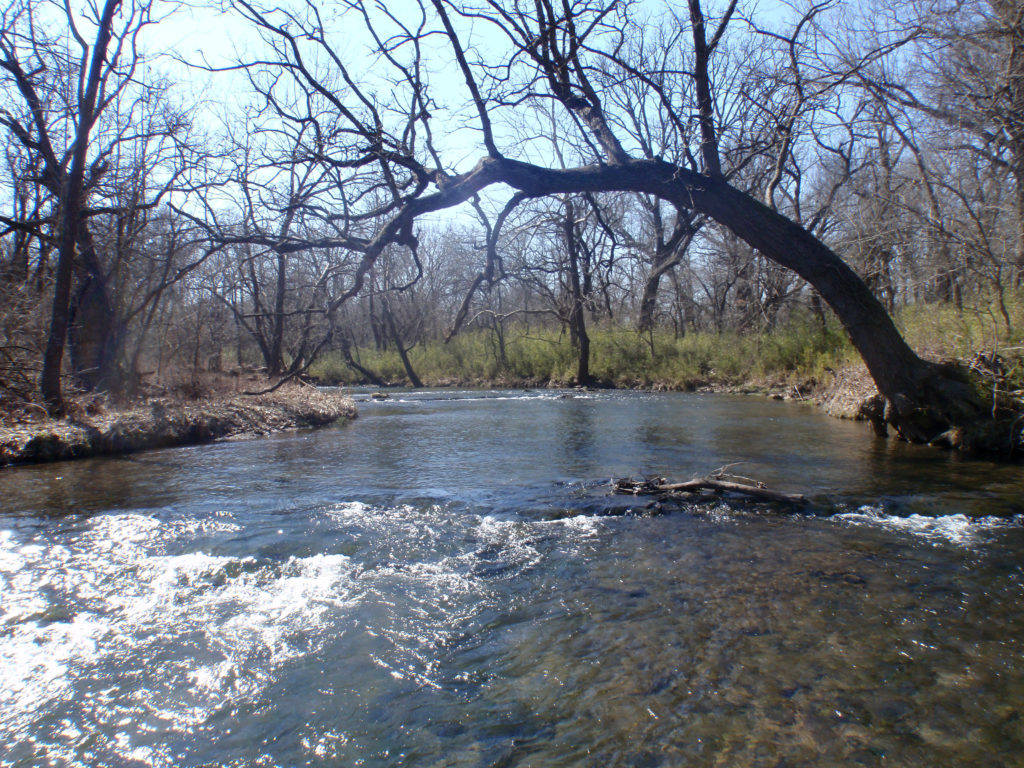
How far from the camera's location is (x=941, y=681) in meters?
3.01

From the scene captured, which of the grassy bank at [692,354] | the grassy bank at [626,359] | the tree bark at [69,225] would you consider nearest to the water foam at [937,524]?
the grassy bank at [692,354]

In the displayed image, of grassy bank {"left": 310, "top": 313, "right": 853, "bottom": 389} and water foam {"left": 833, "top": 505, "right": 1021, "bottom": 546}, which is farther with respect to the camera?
grassy bank {"left": 310, "top": 313, "right": 853, "bottom": 389}

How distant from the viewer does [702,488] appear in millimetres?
6523

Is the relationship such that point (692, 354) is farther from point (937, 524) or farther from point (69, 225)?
point (69, 225)

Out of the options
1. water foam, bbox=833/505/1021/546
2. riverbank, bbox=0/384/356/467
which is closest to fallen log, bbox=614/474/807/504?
water foam, bbox=833/505/1021/546

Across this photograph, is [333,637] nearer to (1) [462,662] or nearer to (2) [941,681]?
(1) [462,662]

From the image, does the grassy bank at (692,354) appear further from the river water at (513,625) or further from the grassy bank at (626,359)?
the river water at (513,625)

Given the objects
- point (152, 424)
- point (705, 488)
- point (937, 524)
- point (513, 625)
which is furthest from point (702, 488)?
point (152, 424)

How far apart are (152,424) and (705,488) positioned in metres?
9.22

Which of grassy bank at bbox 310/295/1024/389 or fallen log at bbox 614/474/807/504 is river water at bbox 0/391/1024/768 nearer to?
fallen log at bbox 614/474/807/504

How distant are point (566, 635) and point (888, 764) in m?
1.59

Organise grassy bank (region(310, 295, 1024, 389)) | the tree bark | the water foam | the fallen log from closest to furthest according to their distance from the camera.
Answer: the water foam
the fallen log
grassy bank (region(310, 295, 1024, 389))
the tree bark

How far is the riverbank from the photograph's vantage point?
945cm

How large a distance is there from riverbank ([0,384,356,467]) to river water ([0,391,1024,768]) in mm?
2520
